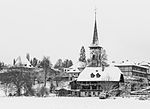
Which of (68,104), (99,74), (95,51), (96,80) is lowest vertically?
(68,104)

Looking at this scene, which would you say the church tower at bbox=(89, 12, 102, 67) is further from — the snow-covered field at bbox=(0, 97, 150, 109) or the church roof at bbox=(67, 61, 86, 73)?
the snow-covered field at bbox=(0, 97, 150, 109)

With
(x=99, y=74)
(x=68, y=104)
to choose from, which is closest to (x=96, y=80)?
(x=99, y=74)

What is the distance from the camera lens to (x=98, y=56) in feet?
398

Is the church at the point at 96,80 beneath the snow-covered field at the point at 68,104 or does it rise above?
above

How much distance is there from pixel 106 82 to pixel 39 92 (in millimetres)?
20699

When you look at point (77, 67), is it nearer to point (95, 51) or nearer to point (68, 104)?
point (95, 51)

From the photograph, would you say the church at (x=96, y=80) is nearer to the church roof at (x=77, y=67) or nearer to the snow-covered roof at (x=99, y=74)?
the snow-covered roof at (x=99, y=74)

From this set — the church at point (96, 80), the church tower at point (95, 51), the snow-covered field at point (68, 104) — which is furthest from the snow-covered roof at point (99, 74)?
the snow-covered field at point (68, 104)

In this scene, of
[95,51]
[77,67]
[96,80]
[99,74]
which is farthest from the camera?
[77,67]

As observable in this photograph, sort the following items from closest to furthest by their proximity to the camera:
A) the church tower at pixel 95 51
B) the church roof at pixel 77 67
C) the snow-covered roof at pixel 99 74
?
the snow-covered roof at pixel 99 74 → the church tower at pixel 95 51 → the church roof at pixel 77 67

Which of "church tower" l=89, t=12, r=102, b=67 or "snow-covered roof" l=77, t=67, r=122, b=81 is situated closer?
"snow-covered roof" l=77, t=67, r=122, b=81

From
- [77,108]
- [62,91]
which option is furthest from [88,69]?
[77,108]

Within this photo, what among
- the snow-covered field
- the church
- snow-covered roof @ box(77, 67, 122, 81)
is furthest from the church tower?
the snow-covered field

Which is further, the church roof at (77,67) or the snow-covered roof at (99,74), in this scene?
the church roof at (77,67)
